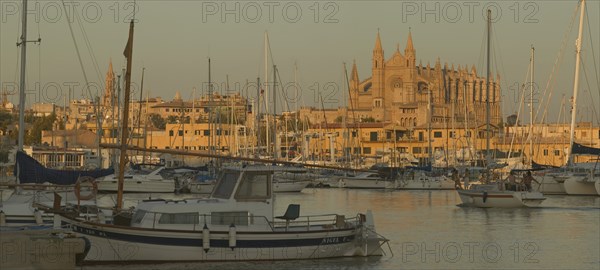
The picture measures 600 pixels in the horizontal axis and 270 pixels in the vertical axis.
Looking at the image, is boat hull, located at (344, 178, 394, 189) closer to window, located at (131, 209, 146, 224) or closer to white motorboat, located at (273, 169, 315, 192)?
white motorboat, located at (273, 169, 315, 192)

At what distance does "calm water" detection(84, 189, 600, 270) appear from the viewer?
98.4 feet

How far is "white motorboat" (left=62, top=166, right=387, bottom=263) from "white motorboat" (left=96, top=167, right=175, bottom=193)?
112 feet

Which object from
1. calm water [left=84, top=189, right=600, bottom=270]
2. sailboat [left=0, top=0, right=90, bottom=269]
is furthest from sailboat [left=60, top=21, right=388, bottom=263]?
sailboat [left=0, top=0, right=90, bottom=269]

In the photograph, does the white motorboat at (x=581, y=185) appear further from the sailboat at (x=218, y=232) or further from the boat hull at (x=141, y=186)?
the sailboat at (x=218, y=232)

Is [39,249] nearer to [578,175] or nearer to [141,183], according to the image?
[141,183]

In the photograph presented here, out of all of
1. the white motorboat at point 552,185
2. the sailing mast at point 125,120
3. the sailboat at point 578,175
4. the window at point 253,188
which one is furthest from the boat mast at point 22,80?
the white motorboat at point 552,185

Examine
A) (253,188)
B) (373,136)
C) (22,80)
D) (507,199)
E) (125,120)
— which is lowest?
(507,199)

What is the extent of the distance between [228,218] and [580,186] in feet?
130

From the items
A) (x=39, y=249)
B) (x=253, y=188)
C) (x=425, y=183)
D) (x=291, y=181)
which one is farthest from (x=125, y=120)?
(x=425, y=183)

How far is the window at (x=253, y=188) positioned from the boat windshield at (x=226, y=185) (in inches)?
9.8

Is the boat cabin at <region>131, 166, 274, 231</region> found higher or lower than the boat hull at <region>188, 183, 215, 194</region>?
higher

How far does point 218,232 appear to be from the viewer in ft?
86.7

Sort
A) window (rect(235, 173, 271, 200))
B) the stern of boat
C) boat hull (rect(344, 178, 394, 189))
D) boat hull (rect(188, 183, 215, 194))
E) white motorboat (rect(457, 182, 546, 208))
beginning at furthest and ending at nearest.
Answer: boat hull (rect(344, 178, 394, 189))
boat hull (rect(188, 183, 215, 194))
white motorboat (rect(457, 182, 546, 208))
the stern of boat
window (rect(235, 173, 271, 200))

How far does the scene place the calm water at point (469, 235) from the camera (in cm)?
3000
